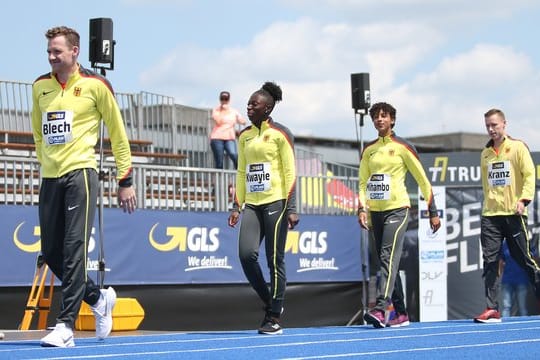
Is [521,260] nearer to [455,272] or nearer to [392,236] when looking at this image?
[392,236]

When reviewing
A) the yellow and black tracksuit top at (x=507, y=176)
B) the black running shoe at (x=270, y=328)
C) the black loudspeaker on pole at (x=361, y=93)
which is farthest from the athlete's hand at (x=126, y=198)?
the black loudspeaker on pole at (x=361, y=93)

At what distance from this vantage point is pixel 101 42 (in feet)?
41.1

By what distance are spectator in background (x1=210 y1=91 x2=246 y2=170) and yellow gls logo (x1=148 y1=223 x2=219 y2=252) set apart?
364 cm

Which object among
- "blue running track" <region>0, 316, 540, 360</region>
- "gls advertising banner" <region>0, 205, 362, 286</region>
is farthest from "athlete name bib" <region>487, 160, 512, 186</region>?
"gls advertising banner" <region>0, 205, 362, 286</region>

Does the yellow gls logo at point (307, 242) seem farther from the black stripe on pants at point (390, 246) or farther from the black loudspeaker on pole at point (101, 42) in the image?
the black stripe on pants at point (390, 246)

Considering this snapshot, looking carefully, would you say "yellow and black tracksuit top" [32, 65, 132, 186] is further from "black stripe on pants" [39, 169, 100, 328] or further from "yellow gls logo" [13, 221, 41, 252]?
"yellow gls logo" [13, 221, 41, 252]

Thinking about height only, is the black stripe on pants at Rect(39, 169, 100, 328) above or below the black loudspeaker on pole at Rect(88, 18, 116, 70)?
below

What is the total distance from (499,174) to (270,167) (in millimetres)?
2796

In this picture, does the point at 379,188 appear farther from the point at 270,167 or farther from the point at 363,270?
the point at 363,270

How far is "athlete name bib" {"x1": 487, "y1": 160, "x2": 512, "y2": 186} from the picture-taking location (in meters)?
11.4

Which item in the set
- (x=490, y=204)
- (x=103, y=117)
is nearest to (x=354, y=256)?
(x=490, y=204)

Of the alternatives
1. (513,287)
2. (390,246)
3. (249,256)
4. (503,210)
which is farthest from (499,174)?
(513,287)

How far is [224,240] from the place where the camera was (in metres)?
16.9

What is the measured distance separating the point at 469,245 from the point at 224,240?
12.4ft
